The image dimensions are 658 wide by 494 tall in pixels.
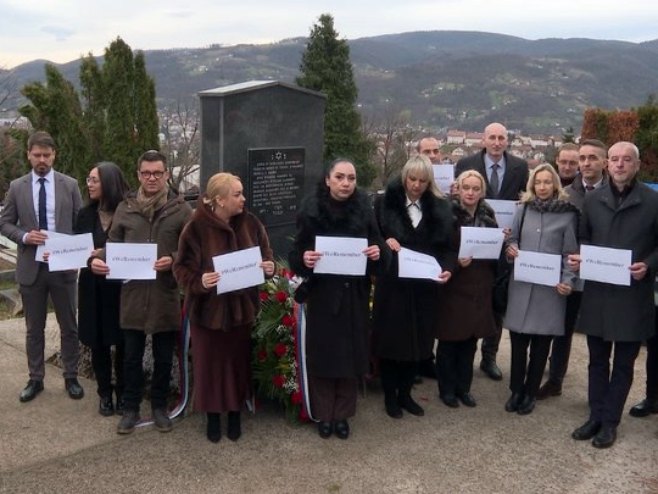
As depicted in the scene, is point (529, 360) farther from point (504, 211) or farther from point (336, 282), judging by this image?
point (336, 282)

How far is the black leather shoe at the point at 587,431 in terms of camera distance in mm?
4793

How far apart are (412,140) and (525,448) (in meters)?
40.9

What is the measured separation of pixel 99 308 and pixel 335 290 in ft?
5.55

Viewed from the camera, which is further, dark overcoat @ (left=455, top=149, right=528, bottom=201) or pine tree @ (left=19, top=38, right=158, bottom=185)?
pine tree @ (left=19, top=38, right=158, bottom=185)

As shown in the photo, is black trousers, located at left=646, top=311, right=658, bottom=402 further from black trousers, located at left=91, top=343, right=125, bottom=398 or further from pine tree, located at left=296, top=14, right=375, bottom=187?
pine tree, located at left=296, top=14, right=375, bottom=187

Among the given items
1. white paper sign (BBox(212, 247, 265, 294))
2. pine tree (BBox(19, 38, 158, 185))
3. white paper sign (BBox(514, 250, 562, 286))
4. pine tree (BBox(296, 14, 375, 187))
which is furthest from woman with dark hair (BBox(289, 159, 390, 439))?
pine tree (BBox(296, 14, 375, 187))

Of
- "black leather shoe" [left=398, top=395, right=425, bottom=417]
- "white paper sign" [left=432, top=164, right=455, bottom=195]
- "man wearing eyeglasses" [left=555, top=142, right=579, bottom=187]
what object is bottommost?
"black leather shoe" [left=398, top=395, right=425, bottom=417]

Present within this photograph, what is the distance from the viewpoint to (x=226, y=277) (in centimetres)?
423

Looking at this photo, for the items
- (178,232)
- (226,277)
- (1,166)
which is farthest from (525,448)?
(1,166)

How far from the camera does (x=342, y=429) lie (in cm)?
474

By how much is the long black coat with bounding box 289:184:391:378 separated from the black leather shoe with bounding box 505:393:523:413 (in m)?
1.38

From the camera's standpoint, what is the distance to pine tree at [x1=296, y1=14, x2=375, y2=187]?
30.6m

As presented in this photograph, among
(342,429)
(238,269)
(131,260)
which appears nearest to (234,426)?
(342,429)

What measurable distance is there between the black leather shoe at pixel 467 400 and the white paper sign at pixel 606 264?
4.68ft
